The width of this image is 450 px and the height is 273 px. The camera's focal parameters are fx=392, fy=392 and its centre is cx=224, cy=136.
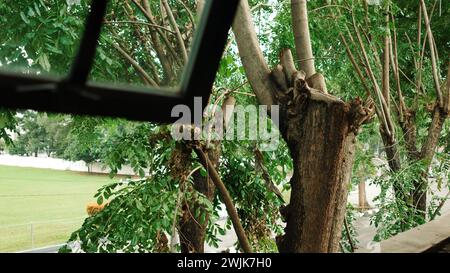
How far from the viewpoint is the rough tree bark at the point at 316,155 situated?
44.3 inches

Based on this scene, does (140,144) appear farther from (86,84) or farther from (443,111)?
(443,111)

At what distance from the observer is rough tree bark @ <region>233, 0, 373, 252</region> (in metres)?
1.13

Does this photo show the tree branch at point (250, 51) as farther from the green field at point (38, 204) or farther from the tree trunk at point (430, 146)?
the tree trunk at point (430, 146)

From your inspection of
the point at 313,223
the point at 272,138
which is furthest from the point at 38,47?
the point at 272,138

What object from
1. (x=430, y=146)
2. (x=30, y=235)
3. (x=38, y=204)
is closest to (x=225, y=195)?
(x=430, y=146)

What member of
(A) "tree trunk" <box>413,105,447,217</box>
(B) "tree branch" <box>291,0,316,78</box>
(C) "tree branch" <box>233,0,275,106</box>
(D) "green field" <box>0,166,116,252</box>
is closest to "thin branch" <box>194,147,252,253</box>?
(C) "tree branch" <box>233,0,275,106</box>

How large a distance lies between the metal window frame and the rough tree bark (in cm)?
76

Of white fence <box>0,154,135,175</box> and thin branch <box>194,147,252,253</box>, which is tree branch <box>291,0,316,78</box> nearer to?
thin branch <box>194,147,252,253</box>

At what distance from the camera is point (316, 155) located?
116 centimetres

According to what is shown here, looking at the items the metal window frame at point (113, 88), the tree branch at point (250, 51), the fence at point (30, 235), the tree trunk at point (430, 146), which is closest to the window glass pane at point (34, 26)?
the tree branch at point (250, 51)

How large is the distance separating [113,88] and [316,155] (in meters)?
0.89

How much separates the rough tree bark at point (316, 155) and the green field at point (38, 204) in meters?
1.61

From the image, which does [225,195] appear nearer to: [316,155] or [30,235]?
[316,155]

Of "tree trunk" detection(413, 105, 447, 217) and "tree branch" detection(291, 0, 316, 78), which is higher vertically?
"tree branch" detection(291, 0, 316, 78)
